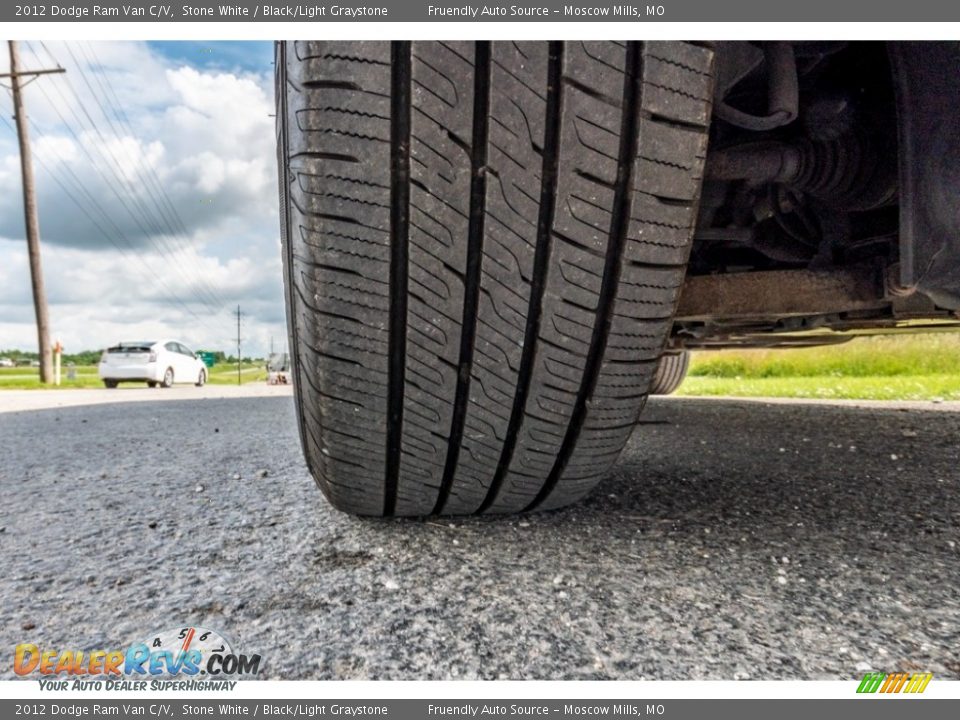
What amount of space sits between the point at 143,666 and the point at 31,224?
14293mm

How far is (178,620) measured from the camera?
68cm

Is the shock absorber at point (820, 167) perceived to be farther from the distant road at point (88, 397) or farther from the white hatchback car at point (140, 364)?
the white hatchback car at point (140, 364)

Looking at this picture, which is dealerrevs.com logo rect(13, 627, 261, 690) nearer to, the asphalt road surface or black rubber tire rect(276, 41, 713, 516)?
the asphalt road surface

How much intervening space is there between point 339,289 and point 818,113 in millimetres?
829

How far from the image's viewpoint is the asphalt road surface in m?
0.61

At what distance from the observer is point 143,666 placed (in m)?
0.60

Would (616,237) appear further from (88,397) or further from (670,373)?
(88,397)

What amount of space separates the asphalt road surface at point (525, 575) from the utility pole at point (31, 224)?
1208cm

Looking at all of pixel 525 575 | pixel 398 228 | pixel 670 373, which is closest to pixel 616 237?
pixel 398 228

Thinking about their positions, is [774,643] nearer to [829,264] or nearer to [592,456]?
[592,456]

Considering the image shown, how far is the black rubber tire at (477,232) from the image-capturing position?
2.15 ft

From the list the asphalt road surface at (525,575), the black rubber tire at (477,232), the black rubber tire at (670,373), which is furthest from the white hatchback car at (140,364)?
the black rubber tire at (477,232)

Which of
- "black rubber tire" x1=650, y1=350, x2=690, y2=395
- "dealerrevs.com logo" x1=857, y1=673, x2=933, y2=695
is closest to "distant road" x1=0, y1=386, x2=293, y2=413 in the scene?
"black rubber tire" x1=650, y1=350, x2=690, y2=395

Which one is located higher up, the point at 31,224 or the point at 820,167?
the point at 820,167
